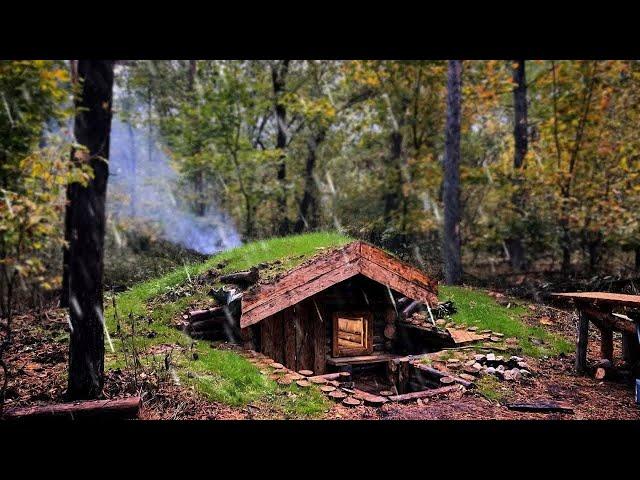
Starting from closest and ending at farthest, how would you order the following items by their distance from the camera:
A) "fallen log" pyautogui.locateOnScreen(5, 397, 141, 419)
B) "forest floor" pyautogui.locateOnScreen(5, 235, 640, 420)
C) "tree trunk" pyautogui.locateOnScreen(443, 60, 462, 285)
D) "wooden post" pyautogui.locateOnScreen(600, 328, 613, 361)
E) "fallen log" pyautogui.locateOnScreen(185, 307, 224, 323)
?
1. "fallen log" pyautogui.locateOnScreen(5, 397, 141, 419)
2. "forest floor" pyautogui.locateOnScreen(5, 235, 640, 420)
3. "wooden post" pyautogui.locateOnScreen(600, 328, 613, 361)
4. "fallen log" pyautogui.locateOnScreen(185, 307, 224, 323)
5. "tree trunk" pyautogui.locateOnScreen(443, 60, 462, 285)

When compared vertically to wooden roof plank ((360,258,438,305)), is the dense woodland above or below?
above

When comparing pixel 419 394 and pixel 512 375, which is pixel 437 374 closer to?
pixel 419 394

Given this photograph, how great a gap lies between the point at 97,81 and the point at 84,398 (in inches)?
146

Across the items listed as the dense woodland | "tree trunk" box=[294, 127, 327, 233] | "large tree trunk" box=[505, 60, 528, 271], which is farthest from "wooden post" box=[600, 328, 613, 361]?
"tree trunk" box=[294, 127, 327, 233]

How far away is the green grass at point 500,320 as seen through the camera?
28.6 feet

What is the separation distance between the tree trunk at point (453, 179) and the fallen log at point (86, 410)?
1050cm

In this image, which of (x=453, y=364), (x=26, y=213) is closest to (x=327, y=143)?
(x=453, y=364)

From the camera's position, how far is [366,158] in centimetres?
2120

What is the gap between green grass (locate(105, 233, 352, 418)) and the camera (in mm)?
6035

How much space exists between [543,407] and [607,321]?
187 cm

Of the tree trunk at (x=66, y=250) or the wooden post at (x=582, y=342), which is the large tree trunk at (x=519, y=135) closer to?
the wooden post at (x=582, y=342)

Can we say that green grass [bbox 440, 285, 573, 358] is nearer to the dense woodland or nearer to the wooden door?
the wooden door

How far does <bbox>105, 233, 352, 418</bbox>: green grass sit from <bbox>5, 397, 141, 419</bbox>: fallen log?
1063 mm

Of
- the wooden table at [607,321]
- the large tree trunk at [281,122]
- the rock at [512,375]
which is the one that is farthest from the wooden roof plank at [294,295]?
the large tree trunk at [281,122]
